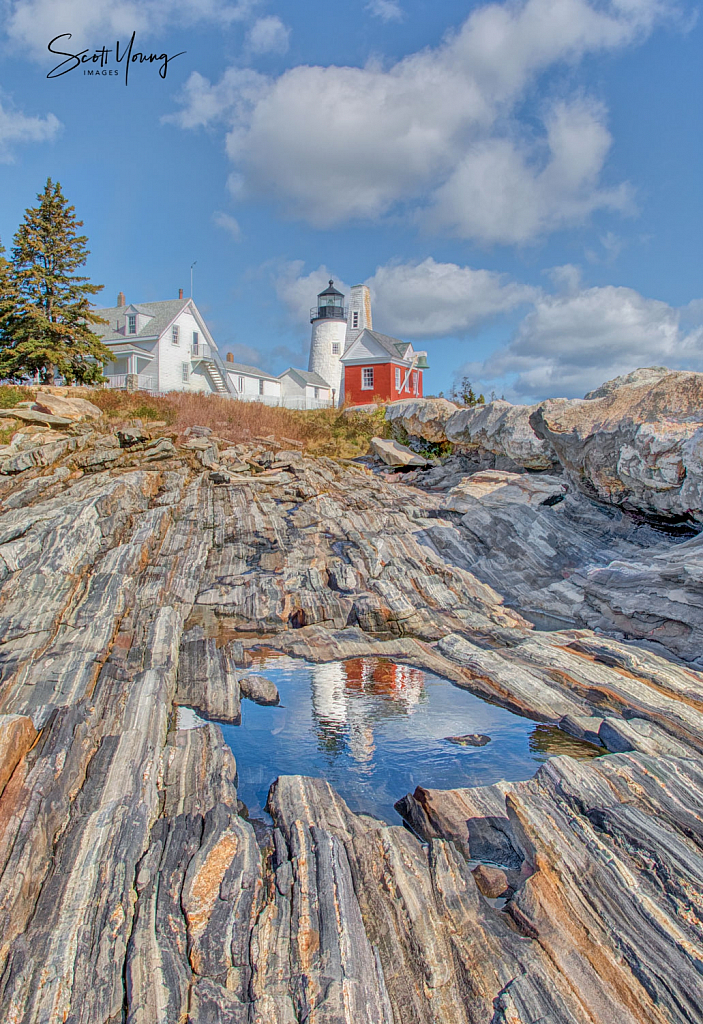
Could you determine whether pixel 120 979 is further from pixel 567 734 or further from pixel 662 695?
pixel 662 695

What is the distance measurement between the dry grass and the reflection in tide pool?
18936 mm

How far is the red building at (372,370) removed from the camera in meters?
50.8

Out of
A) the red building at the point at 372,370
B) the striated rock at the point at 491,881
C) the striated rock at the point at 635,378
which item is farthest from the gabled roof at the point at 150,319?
the striated rock at the point at 491,881

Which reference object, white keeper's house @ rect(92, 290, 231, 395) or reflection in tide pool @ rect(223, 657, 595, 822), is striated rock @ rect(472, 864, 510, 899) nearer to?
reflection in tide pool @ rect(223, 657, 595, 822)

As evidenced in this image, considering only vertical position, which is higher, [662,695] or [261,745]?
[662,695]

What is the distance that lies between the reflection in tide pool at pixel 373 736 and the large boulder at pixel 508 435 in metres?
10.9

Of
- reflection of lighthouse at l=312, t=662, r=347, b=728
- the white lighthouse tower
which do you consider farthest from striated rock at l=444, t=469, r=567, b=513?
the white lighthouse tower

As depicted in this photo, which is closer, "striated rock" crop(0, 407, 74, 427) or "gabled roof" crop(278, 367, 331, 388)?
"striated rock" crop(0, 407, 74, 427)

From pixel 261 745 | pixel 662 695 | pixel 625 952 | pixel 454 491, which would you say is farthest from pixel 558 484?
pixel 625 952

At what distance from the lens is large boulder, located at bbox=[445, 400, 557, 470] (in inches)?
799

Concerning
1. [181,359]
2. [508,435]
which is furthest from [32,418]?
[181,359]

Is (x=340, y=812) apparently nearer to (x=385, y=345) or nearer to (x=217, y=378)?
(x=217, y=378)

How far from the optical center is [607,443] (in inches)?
630

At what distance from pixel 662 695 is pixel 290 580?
Answer: 8852 mm
